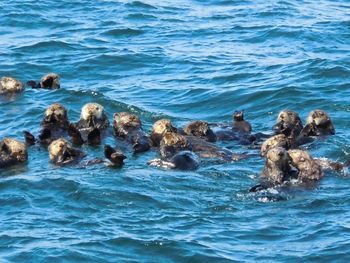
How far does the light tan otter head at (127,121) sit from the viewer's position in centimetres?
1622

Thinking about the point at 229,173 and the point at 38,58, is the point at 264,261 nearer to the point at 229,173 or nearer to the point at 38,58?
the point at 229,173

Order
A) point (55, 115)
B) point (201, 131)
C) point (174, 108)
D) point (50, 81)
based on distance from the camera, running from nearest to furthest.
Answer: point (201, 131), point (55, 115), point (174, 108), point (50, 81)

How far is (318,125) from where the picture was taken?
1611cm

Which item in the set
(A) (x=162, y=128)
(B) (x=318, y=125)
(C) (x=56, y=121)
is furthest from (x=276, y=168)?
(C) (x=56, y=121)

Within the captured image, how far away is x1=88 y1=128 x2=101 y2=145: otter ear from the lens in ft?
51.1

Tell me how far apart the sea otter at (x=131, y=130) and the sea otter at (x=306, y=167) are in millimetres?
2675

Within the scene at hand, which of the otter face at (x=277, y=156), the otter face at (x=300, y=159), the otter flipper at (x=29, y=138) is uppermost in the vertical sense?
the otter face at (x=277, y=156)

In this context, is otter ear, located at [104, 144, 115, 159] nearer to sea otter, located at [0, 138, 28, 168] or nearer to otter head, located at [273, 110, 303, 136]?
sea otter, located at [0, 138, 28, 168]

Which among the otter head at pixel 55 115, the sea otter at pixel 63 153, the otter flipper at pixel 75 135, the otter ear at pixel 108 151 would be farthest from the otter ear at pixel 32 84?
the otter ear at pixel 108 151

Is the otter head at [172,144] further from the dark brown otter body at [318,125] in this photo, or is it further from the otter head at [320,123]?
the otter head at [320,123]

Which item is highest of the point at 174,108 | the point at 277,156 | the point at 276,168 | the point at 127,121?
the point at 277,156

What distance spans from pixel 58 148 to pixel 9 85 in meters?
4.93

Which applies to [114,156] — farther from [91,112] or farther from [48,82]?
[48,82]

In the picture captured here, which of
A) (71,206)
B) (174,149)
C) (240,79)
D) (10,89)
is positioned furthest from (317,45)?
(71,206)
